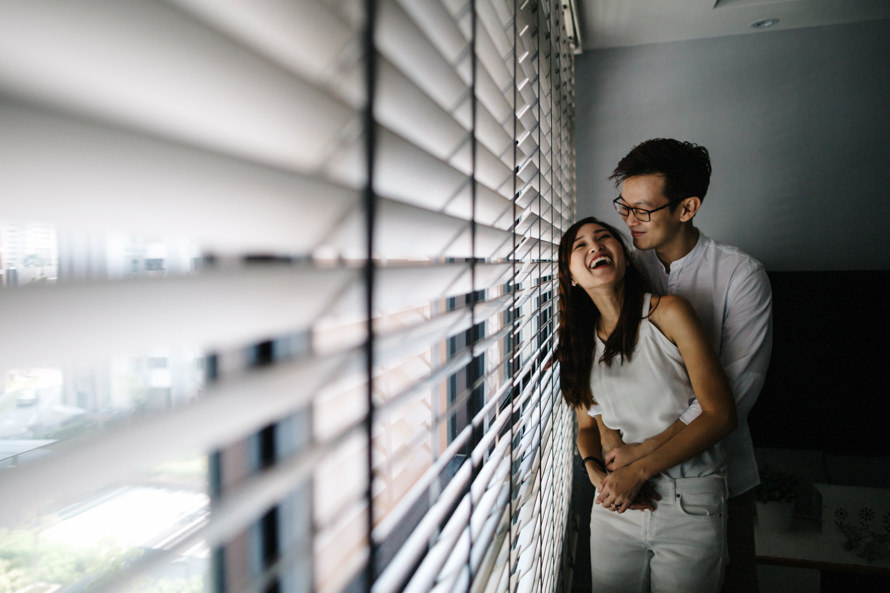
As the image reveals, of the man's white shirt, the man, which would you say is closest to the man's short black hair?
the man

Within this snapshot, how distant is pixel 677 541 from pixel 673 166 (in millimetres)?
1120

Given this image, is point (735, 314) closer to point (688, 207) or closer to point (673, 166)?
point (688, 207)

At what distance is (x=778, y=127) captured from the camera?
284 cm

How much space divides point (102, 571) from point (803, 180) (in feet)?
11.2

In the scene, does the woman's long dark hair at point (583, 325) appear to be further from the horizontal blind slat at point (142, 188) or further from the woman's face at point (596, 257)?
the horizontal blind slat at point (142, 188)

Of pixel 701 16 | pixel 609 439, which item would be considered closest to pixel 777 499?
pixel 609 439

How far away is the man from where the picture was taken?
158 cm

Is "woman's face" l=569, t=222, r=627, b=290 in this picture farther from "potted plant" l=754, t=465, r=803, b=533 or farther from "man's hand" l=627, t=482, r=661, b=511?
"potted plant" l=754, t=465, r=803, b=533

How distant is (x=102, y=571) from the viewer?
16.6 inches

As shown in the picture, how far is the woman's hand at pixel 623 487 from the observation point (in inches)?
54.2

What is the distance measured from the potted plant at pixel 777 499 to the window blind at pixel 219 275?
2.13 m

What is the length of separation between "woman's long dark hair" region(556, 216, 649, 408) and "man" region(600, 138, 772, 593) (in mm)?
193

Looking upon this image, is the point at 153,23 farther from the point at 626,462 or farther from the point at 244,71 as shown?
the point at 626,462

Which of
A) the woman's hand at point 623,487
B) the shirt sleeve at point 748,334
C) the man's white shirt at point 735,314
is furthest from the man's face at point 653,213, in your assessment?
the woman's hand at point 623,487
